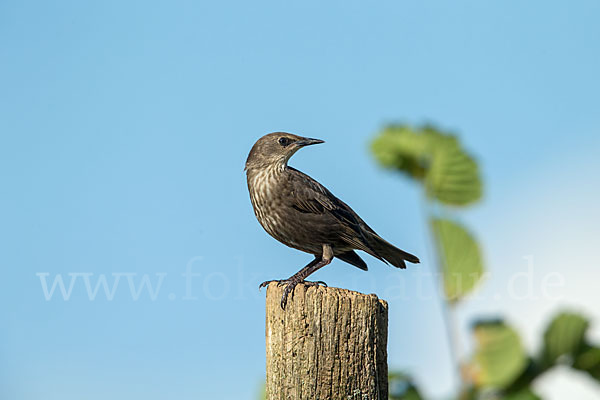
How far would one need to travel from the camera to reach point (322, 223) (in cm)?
728

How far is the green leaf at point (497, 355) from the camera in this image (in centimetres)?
641

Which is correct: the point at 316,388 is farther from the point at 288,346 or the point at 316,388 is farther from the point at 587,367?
the point at 587,367

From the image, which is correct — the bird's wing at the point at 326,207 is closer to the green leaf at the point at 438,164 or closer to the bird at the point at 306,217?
the bird at the point at 306,217

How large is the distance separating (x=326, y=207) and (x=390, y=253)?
0.85 metres

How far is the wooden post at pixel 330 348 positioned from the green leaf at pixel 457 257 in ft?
4.59

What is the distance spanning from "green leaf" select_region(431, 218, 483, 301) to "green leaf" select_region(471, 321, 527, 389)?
1.66ft

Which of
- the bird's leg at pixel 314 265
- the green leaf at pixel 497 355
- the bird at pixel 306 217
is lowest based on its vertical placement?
the green leaf at pixel 497 355

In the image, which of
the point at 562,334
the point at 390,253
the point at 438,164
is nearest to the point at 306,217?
the point at 390,253

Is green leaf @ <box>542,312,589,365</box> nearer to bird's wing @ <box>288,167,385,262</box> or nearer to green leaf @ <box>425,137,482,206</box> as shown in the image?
green leaf @ <box>425,137,482,206</box>

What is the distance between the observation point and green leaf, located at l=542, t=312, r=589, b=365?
7137 mm

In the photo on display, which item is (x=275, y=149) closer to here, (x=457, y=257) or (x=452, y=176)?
(x=452, y=176)

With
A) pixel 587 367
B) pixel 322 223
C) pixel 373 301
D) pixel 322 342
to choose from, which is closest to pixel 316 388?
pixel 322 342

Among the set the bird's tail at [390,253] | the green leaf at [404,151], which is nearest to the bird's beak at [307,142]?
the green leaf at [404,151]

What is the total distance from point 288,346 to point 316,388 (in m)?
0.34
